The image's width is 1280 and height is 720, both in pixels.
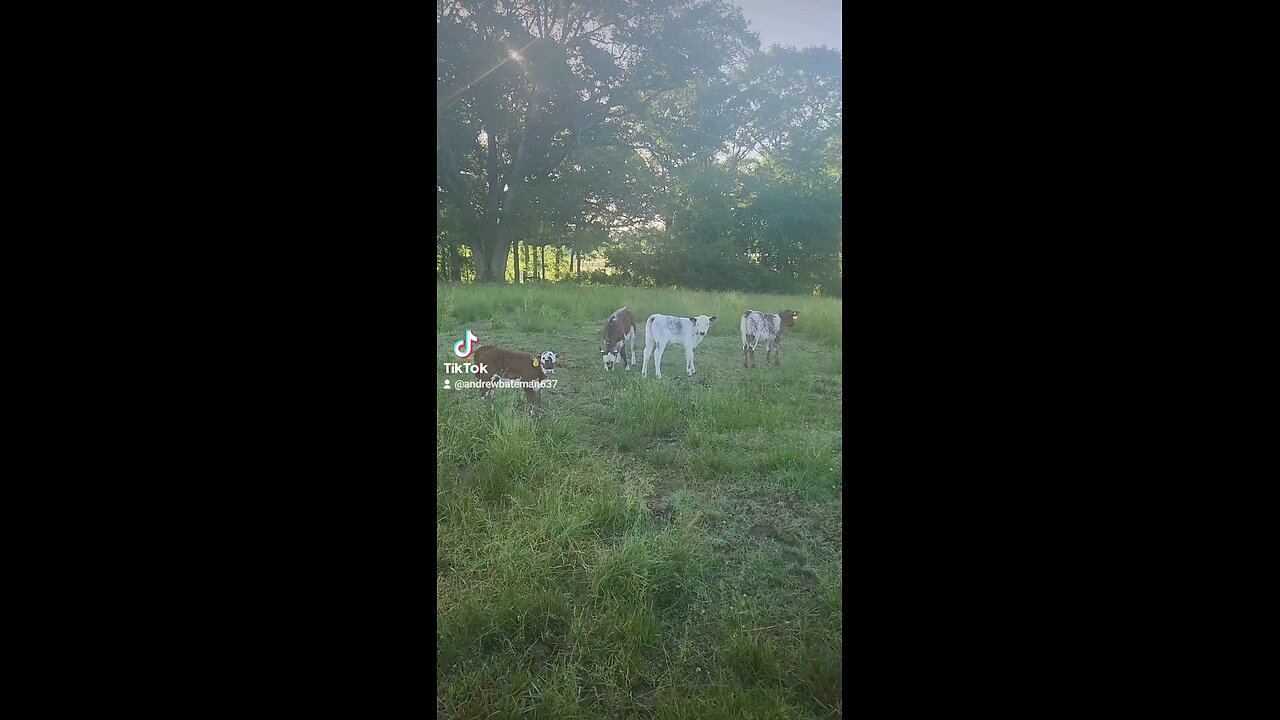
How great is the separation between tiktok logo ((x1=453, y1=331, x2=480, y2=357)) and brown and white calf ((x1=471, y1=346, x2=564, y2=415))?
0.09 ft

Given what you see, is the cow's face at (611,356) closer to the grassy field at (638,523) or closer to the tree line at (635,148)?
the grassy field at (638,523)

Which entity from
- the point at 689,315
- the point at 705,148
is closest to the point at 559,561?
the point at 689,315

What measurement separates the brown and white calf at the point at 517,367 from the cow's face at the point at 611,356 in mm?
136

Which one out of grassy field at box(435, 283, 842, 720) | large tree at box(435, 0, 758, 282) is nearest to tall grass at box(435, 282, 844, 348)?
grassy field at box(435, 283, 842, 720)

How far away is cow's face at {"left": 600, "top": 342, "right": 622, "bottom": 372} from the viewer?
2.04 m

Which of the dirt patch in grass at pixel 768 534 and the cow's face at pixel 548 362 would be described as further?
the cow's face at pixel 548 362

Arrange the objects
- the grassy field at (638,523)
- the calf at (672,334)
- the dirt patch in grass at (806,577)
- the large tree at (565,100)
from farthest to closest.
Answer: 1. the calf at (672,334)
2. the large tree at (565,100)
3. the dirt patch in grass at (806,577)
4. the grassy field at (638,523)

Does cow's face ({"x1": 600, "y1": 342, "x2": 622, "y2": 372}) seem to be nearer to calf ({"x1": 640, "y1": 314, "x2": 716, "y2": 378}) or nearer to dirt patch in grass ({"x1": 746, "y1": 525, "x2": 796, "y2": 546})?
calf ({"x1": 640, "y1": 314, "x2": 716, "y2": 378})

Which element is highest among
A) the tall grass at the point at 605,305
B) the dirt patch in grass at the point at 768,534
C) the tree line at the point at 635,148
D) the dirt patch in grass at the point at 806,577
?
the tree line at the point at 635,148

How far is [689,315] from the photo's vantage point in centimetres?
213

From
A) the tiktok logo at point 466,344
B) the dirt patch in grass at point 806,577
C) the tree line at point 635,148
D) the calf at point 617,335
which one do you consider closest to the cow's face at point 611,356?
the calf at point 617,335

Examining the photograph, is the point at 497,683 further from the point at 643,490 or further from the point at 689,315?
the point at 689,315

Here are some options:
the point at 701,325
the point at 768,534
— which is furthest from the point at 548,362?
the point at 768,534

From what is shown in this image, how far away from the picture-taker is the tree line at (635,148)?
6.53 ft
